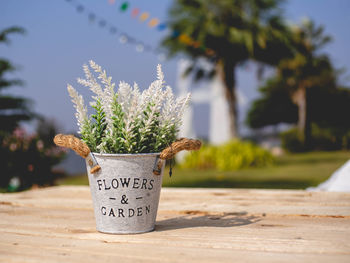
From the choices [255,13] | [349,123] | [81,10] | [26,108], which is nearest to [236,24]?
[255,13]

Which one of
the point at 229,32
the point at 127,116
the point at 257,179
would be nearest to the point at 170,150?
the point at 127,116

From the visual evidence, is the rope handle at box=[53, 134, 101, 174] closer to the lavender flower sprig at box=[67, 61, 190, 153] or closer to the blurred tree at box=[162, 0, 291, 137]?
the lavender flower sprig at box=[67, 61, 190, 153]

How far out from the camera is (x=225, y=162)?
9438mm

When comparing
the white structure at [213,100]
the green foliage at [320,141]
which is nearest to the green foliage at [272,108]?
the green foliage at [320,141]

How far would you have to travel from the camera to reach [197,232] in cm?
119

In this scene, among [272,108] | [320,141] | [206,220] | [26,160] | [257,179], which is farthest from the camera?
[272,108]

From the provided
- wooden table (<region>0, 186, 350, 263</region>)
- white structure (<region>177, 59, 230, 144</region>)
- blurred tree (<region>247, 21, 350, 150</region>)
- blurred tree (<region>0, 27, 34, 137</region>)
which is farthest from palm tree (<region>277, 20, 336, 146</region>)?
wooden table (<region>0, 186, 350, 263</region>)

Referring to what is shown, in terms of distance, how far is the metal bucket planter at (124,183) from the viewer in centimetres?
114

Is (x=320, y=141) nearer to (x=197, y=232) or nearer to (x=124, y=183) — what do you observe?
(x=197, y=232)

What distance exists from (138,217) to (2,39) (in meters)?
7.70

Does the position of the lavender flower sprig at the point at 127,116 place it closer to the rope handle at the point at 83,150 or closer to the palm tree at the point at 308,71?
the rope handle at the point at 83,150

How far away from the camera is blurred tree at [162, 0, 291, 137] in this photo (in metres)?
11.0

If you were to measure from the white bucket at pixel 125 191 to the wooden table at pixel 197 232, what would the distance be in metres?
0.04

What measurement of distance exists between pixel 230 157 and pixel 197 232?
8457 millimetres
